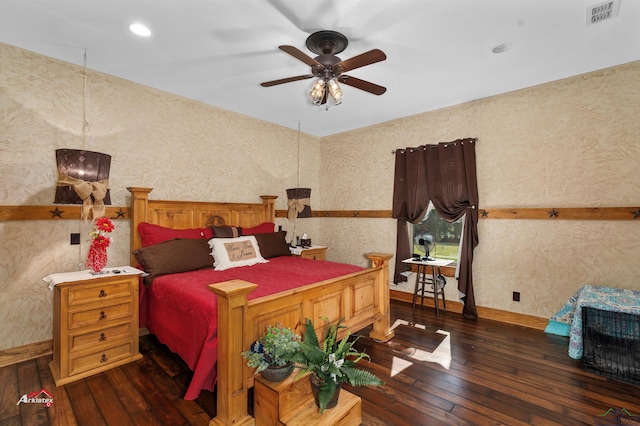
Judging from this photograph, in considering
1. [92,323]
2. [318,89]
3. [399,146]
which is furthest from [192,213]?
[399,146]

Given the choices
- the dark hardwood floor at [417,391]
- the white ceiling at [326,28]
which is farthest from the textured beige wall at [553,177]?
the dark hardwood floor at [417,391]

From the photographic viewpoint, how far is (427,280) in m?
4.16

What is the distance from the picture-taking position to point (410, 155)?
4.34 meters

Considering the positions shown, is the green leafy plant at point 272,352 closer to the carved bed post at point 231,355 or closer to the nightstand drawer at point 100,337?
the carved bed post at point 231,355

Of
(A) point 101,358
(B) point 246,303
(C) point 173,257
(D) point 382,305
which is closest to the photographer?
(B) point 246,303

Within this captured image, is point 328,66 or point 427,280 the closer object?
point 328,66

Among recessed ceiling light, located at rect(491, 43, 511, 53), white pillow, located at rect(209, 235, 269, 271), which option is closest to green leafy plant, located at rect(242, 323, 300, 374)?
white pillow, located at rect(209, 235, 269, 271)

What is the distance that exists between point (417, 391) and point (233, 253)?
7.18ft

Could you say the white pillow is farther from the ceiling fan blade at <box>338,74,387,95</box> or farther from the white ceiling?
the ceiling fan blade at <box>338,74,387,95</box>

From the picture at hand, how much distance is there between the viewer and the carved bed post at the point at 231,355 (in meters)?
1.67

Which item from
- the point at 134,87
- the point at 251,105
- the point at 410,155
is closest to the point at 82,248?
the point at 134,87

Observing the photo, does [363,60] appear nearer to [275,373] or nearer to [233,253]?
[275,373]

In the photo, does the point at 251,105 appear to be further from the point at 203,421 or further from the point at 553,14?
the point at 203,421

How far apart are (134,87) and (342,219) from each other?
3.63 metres
